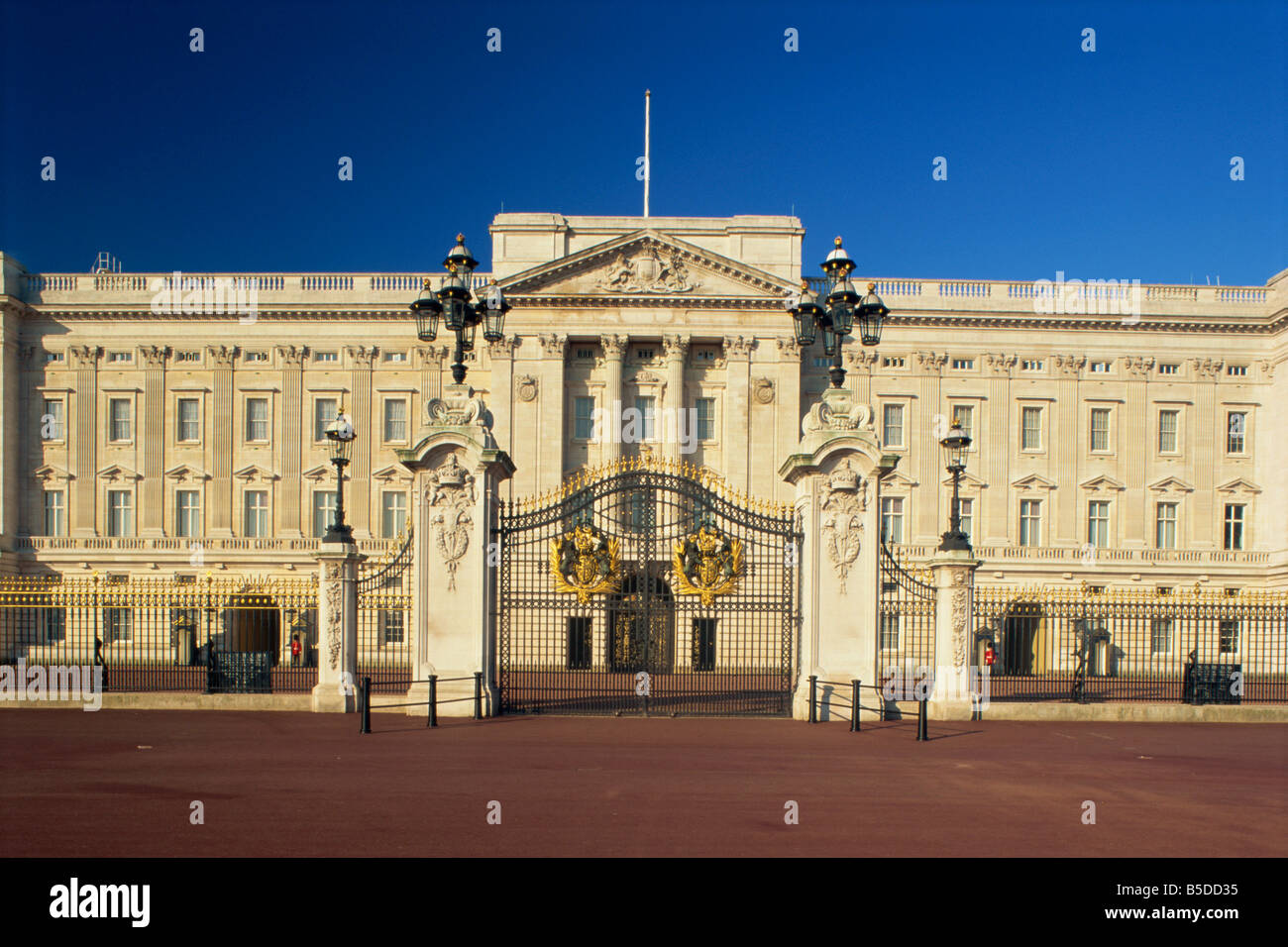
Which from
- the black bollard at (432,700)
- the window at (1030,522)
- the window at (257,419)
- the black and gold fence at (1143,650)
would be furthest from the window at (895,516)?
the black bollard at (432,700)

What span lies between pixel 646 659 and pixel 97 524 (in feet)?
122

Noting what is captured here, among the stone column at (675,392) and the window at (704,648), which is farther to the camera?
the stone column at (675,392)

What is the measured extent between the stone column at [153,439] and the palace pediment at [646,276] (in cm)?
1787

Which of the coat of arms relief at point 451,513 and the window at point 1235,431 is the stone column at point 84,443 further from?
the window at point 1235,431

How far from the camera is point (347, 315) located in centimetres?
4456

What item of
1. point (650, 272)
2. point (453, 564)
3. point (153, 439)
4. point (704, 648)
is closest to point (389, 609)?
point (704, 648)

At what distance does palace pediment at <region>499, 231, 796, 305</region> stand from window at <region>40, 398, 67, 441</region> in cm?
2284

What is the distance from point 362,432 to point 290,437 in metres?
3.43

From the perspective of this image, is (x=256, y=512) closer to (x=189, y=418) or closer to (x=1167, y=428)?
(x=189, y=418)

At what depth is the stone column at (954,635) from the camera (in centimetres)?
1706

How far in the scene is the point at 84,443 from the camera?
44188mm

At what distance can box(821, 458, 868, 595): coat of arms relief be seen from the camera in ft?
54.4

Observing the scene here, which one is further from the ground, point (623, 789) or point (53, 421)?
point (53, 421)

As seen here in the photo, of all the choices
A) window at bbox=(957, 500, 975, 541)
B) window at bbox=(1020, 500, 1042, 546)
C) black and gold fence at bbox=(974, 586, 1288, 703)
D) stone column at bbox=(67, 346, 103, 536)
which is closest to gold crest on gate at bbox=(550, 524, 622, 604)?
black and gold fence at bbox=(974, 586, 1288, 703)
